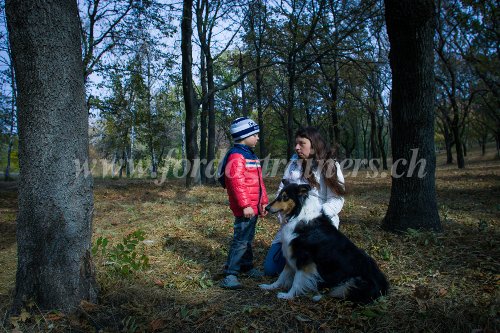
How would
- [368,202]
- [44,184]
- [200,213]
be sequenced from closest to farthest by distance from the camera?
1. [44,184]
2. [200,213]
3. [368,202]

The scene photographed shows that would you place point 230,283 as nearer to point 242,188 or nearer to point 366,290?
point 242,188

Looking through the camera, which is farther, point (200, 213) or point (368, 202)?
point (368, 202)

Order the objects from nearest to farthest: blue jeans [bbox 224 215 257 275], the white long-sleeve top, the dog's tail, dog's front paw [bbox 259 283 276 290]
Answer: the dog's tail
dog's front paw [bbox 259 283 276 290]
the white long-sleeve top
blue jeans [bbox 224 215 257 275]

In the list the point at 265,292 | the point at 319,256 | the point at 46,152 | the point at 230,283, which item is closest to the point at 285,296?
the point at 265,292

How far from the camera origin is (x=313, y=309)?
3.49m

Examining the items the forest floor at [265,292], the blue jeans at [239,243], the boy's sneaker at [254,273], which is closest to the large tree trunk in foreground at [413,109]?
the forest floor at [265,292]

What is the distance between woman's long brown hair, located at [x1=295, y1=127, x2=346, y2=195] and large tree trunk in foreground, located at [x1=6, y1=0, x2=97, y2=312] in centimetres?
277

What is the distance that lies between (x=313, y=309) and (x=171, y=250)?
9.95ft

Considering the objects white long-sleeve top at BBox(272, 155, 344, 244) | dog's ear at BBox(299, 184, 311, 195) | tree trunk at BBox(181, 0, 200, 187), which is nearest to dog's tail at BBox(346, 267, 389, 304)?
white long-sleeve top at BBox(272, 155, 344, 244)

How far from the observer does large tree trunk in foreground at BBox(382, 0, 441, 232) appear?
5.65m

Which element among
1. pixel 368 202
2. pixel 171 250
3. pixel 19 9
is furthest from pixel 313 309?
pixel 368 202

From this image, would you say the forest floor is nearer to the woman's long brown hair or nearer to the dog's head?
the dog's head

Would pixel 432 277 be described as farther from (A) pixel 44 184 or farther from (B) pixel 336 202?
(A) pixel 44 184

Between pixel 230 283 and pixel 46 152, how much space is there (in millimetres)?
2549
